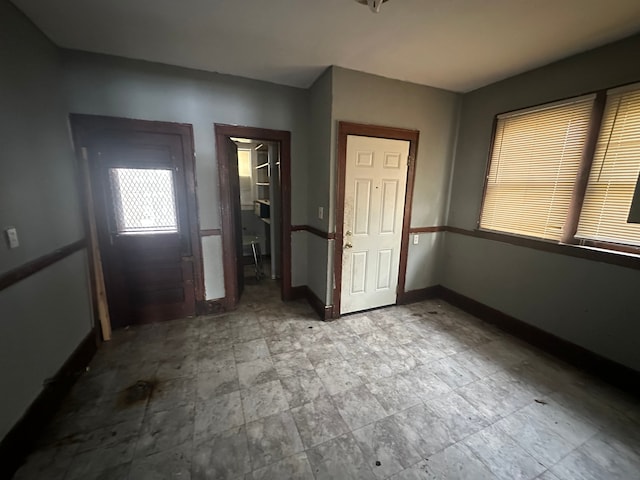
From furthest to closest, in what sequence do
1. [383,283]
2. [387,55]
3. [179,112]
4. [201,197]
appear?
[383,283], [201,197], [179,112], [387,55]

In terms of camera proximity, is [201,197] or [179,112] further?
[201,197]

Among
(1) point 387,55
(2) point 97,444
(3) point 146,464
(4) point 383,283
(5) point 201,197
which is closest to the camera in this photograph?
(3) point 146,464

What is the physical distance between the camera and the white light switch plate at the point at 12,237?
1.39 metres

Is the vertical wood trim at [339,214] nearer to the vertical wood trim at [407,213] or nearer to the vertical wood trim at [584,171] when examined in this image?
the vertical wood trim at [407,213]

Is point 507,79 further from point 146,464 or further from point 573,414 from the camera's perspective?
point 146,464

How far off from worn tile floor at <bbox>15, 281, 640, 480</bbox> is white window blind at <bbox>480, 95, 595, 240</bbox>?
1.24 metres

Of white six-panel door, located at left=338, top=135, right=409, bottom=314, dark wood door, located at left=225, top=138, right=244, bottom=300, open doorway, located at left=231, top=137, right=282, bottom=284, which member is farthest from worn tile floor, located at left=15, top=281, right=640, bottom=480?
open doorway, located at left=231, top=137, right=282, bottom=284

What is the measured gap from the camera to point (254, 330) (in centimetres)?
264

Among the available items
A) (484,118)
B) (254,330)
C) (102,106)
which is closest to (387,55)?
(484,118)

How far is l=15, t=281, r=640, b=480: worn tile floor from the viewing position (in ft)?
4.44

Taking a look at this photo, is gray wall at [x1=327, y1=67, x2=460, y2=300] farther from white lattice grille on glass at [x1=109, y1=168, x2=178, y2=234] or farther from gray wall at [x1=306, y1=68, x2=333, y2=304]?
white lattice grille on glass at [x1=109, y1=168, x2=178, y2=234]

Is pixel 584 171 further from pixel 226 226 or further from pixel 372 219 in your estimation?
pixel 226 226

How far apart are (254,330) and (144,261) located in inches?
53.6

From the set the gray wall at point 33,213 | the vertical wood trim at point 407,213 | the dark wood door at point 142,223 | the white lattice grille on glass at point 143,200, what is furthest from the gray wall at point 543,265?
the gray wall at point 33,213
